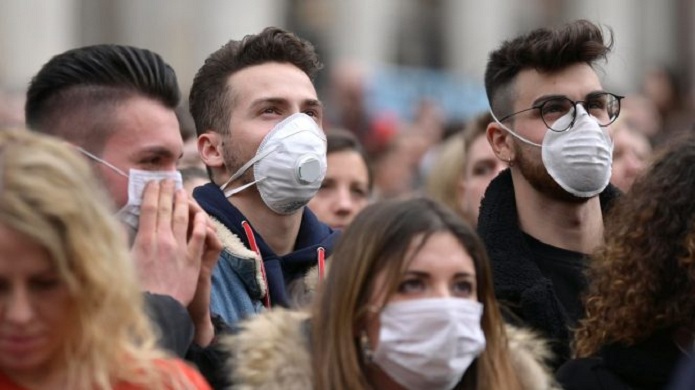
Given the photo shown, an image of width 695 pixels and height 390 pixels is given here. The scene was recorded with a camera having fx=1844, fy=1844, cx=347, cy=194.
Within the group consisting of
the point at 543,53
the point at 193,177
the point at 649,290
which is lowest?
Answer: the point at 193,177

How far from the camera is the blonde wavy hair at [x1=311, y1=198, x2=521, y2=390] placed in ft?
15.9

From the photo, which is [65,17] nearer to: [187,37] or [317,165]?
[187,37]

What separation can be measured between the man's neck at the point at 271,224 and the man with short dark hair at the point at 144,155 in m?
0.67

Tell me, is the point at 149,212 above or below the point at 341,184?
above

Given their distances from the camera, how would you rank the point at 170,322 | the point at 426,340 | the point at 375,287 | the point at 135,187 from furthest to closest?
the point at 135,187
the point at 170,322
the point at 375,287
the point at 426,340

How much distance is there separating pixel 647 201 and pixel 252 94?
5.37ft

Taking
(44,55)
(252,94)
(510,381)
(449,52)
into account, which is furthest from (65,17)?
(510,381)

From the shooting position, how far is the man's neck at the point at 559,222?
6.57 meters

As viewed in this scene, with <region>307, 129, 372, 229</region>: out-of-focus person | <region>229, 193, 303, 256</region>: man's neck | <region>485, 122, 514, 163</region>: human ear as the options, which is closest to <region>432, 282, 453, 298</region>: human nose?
<region>229, 193, 303, 256</region>: man's neck

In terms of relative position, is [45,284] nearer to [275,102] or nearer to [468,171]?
[275,102]

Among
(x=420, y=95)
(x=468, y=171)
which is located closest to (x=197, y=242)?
(x=468, y=171)

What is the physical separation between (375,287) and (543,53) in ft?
6.57

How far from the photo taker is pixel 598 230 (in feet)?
21.8

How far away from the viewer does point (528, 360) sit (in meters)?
5.12
